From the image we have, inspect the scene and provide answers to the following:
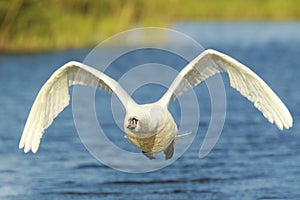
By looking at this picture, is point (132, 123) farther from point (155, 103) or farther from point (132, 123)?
point (155, 103)

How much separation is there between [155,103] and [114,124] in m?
12.0

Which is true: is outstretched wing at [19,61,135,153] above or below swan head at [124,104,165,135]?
above

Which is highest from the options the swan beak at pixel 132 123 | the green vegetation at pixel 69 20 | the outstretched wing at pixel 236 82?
the green vegetation at pixel 69 20

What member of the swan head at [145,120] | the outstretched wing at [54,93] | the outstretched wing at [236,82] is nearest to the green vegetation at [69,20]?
the outstretched wing at [54,93]

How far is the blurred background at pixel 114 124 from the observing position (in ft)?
54.8

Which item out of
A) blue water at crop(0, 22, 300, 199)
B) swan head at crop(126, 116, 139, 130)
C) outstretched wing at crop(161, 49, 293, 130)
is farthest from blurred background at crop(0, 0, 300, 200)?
swan head at crop(126, 116, 139, 130)

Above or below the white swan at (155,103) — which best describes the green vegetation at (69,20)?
above

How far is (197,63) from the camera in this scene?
12617mm

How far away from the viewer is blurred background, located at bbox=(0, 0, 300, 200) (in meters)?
16.7

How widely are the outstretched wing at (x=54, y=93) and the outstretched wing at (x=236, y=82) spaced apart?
34.3 inches

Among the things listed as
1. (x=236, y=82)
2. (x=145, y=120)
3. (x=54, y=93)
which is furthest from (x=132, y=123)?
(x=54, y=93)

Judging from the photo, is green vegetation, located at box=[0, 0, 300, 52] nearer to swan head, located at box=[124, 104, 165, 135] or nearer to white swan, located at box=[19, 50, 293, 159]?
white swan, located at box=[19, 50, 293, 159]

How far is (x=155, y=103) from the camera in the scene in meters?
12.5

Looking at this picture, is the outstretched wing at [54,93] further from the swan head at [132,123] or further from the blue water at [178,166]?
the blue water at [178,166]
